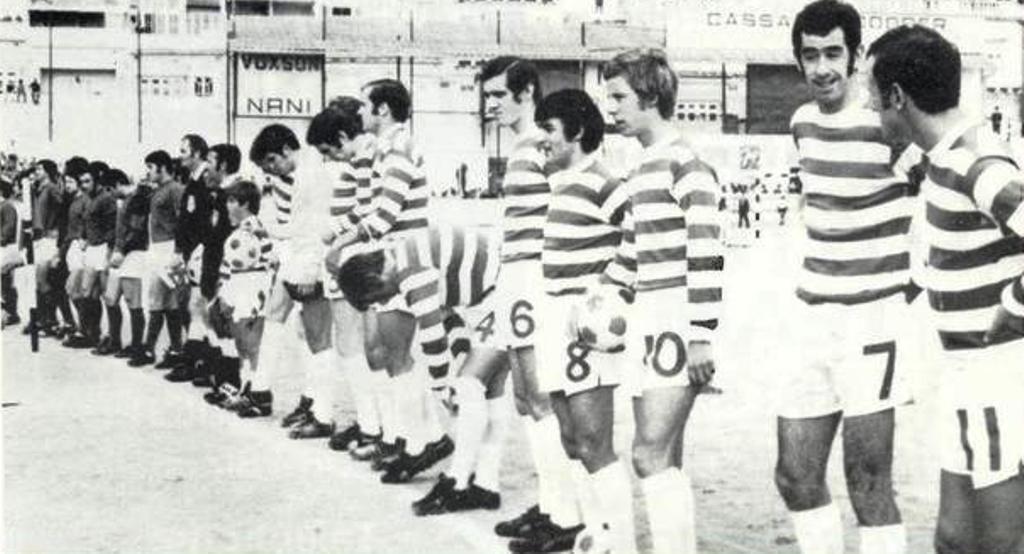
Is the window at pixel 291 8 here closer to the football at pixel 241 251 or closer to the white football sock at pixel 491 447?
the football at pixel 241 251

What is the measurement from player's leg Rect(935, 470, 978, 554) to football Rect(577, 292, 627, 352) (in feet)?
4.34

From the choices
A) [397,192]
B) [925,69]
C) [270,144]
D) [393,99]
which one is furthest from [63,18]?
[925,69]

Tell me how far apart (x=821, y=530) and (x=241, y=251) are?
531cm

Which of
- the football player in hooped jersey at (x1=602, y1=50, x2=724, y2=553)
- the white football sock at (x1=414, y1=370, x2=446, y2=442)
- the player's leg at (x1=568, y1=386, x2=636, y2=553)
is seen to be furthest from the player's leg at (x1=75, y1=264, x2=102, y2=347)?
the football player in hooped jersey at (x1=602, y1=50, x2=724, y2=553)

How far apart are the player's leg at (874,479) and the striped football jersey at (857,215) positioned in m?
0.34

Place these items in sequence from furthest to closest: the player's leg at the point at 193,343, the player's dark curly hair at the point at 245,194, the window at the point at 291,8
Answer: the window at the point at 291,8, the player's leg at the point at 193,343, the player's dark curly hair at the point at 245,194

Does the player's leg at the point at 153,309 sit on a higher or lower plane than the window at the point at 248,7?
lower

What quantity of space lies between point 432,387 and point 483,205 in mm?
22763

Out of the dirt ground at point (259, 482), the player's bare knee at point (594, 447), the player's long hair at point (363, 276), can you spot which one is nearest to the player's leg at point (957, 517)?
the player's bare knee at point (594, 447)

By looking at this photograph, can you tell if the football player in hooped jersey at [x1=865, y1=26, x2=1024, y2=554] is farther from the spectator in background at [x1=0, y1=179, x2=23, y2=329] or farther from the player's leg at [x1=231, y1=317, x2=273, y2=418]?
the spectator in background at [x1=0, y1=179, x2=23, y2=329]

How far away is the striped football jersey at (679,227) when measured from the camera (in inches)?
160

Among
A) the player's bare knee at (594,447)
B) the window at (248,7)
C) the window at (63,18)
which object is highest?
the window at (248,7)

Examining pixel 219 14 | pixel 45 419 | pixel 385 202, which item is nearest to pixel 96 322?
pixel 45 419

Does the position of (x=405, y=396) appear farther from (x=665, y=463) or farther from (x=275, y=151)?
(x=665, y=463)
